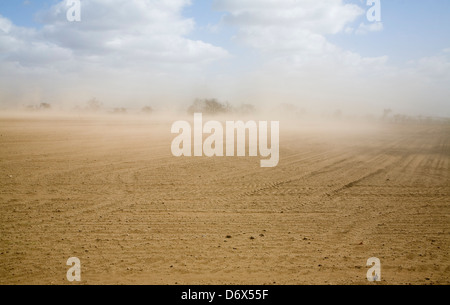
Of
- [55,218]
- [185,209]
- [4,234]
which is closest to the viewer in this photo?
[4,234]

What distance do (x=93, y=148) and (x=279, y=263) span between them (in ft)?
46.7

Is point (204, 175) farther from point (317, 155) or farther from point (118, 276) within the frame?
point (317, 155)

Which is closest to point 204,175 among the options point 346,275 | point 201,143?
point 346,275

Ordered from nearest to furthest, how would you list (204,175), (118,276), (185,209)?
(118,276) → (185,209) → (204,175)

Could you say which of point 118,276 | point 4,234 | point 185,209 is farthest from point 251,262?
point 4,234

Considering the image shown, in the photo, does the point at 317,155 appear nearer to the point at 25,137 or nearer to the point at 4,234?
the point at 4,234

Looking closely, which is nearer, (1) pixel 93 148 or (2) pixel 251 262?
(2) pixel 251 262

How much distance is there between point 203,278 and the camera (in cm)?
467

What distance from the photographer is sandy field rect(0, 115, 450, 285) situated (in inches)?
192

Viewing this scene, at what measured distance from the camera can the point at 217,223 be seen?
6.85 m

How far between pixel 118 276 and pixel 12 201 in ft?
17.1

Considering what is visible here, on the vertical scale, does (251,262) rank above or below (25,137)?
below

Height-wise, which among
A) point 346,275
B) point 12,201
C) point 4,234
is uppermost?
point 12,201

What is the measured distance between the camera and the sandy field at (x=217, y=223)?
16.0 ft
